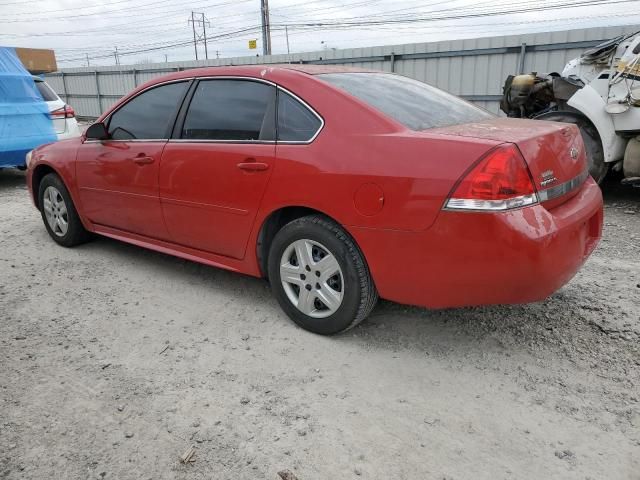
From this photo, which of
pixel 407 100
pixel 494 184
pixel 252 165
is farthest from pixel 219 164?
pixel 494 184

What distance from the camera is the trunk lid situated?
2531 mm

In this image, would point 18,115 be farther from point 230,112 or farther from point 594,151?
point 594,151

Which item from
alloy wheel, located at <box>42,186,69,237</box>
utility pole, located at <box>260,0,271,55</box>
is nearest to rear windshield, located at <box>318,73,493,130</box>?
alloy wheel, located at <box>42,186,69,237</box>

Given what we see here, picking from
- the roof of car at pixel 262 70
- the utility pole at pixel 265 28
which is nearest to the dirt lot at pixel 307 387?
the roof of car at pixel 262 70

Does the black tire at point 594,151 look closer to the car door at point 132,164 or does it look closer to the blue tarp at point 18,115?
the car door at point 132,164

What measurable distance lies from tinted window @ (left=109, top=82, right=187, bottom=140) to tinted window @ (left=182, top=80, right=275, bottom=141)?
0.69 feet

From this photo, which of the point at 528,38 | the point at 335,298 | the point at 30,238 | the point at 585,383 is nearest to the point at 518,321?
the point at 585,383

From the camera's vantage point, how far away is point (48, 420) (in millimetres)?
A: 2418

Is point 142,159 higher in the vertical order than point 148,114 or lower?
lower

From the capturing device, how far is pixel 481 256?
2441 millimetres

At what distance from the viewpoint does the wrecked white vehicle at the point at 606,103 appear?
5.88 metres

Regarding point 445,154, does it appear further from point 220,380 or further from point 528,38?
point 528,38

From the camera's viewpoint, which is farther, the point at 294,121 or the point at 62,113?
the point at 62,113

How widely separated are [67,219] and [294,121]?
9.28ft
